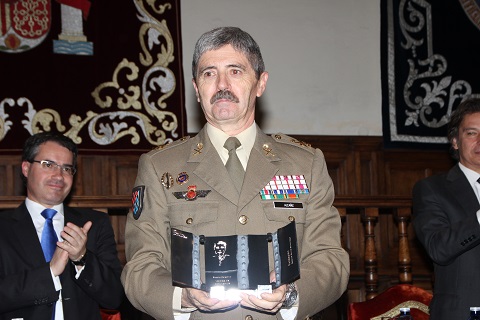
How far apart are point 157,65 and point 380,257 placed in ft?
7.09

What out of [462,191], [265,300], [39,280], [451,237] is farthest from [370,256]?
[265,300]

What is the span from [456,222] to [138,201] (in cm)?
169

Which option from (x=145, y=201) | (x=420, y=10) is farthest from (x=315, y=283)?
(x=420, y=10)

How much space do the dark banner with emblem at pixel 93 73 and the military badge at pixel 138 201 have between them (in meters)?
2.89

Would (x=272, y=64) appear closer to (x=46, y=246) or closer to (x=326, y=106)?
(x=326, y=106)

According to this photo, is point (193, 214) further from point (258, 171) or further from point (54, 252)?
point (54, 252)

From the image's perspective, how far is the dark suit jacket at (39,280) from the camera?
11.3 feet

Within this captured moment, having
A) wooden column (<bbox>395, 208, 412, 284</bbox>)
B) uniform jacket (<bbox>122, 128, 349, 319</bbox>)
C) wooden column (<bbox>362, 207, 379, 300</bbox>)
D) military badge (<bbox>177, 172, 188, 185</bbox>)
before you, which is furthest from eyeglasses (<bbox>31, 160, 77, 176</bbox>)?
wooden column (<bbox>395, 208, 412, 284</bbox>)

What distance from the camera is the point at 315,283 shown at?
2430 mm

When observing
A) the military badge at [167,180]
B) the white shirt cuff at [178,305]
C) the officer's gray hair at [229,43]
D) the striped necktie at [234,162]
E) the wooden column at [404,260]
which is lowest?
the wooden column at [404,260]

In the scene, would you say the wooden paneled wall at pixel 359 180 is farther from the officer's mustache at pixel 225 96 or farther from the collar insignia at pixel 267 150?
the officer's mustache at pixel 225 96

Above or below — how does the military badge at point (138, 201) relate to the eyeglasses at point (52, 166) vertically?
below

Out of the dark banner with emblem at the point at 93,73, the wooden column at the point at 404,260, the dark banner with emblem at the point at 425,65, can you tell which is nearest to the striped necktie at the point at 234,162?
the wooden column at the point at 404,260

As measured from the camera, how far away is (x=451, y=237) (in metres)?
3.53
